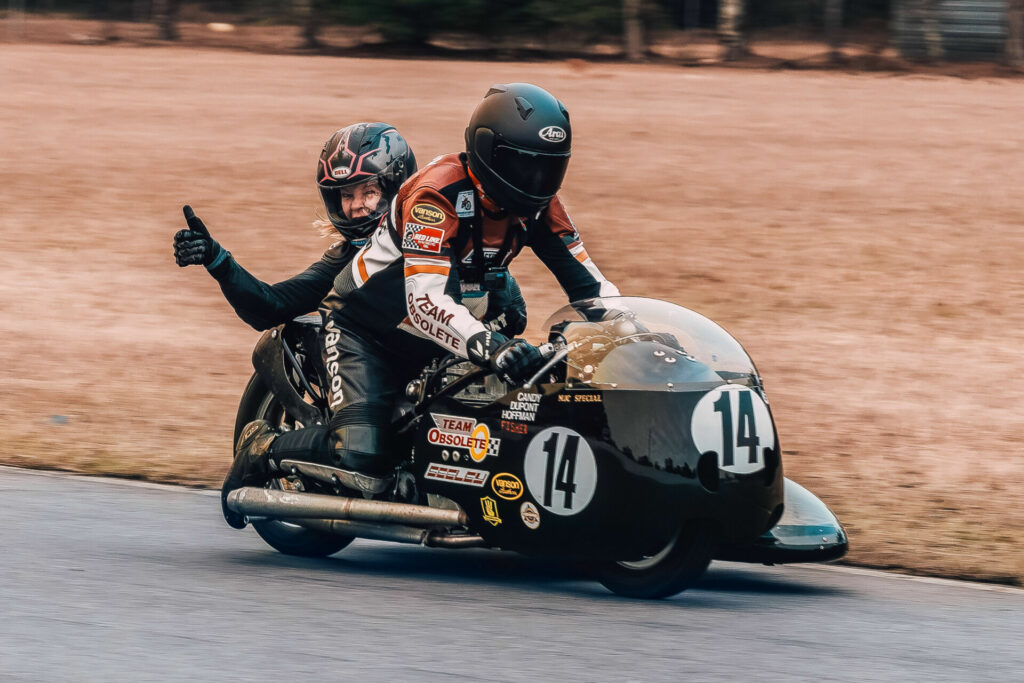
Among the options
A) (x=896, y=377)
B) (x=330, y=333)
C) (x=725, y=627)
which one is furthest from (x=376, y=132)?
(x=896, y=377)

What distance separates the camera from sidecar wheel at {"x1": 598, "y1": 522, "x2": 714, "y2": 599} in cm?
585

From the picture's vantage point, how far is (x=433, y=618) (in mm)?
5742

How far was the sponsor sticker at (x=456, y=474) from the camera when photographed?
6172 millimetres

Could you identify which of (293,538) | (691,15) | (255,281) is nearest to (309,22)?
(691,15)

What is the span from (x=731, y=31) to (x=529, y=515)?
23.4 m

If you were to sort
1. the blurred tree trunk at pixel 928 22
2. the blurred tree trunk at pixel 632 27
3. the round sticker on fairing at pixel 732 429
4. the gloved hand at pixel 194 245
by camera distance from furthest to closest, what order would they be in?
1. the blurred tree trunk at pixel 632 27
2. the blurred tree trunk at pixel 928 22
3. the gloved hand at pixel 194 245
4. the round sticker on fairing at pixel 732 429

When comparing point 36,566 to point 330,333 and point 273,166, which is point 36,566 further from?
point 273,166

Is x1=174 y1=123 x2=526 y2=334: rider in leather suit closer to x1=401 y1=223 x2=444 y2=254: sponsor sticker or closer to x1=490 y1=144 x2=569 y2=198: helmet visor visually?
x1=401 y1=223 x2=444 y2=254: sponsor sticker

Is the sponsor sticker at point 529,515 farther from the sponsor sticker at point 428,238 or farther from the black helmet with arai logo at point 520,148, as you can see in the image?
the black helmet with arai logo at point 520,148

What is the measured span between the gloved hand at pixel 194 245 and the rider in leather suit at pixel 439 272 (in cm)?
56

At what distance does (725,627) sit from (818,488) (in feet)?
10.0

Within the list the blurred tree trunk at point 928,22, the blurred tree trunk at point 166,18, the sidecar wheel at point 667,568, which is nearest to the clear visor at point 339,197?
the sidecar wheel at point 667,568

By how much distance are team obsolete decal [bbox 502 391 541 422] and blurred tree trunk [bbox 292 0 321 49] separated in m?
24.7

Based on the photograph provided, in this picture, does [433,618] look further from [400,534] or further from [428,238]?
[428,238]
